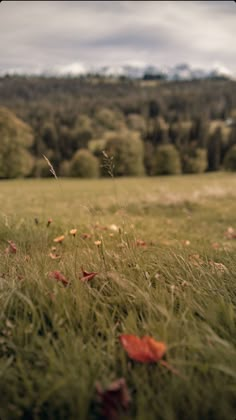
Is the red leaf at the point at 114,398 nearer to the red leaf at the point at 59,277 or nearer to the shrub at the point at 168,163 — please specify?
the red leaf at the point at 59,277

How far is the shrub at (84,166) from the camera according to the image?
2906 inches

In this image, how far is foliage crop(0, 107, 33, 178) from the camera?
6372 centimetres

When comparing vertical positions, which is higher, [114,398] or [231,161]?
[114,398]

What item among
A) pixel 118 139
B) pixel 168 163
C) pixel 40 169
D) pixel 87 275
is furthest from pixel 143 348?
pixel 168 163

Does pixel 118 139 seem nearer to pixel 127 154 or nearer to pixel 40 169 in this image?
pixel 127 154

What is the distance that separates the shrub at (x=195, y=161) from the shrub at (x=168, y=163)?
5599 mm

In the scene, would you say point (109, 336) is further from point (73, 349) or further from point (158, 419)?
point (158, 419)

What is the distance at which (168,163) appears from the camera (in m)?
81.4

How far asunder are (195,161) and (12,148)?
42.5m

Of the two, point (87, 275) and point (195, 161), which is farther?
point (195, 161)

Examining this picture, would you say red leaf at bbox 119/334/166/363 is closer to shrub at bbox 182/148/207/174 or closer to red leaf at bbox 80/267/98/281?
red leaf at bbox 80/267/98/281

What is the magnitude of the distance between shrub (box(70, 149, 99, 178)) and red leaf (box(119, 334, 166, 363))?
2860 inches

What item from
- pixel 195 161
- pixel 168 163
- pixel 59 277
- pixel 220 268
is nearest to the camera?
pixel 59 277

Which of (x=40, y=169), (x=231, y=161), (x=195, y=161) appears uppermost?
(x=231, y=161)
